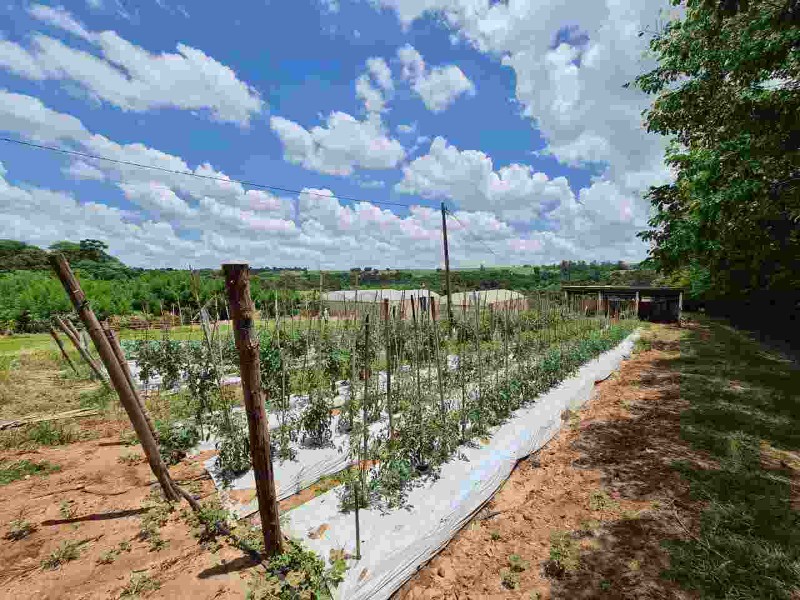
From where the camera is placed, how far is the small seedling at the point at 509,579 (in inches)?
93.4

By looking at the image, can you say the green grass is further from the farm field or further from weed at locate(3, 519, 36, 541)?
weed at locate(3, 519, 36, 541)

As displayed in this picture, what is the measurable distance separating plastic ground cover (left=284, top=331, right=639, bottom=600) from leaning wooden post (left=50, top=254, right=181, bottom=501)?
1365mm

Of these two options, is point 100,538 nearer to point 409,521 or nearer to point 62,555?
point 62,555

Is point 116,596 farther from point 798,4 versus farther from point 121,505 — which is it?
point 798,4

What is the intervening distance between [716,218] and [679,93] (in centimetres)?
307

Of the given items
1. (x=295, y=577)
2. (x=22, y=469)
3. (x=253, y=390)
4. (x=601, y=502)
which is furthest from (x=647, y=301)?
(x=22, y=469)

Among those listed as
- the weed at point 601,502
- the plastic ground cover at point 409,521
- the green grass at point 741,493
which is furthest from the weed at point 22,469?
the green grass at point 741,493

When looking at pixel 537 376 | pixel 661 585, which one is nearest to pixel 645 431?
pixel 537 376

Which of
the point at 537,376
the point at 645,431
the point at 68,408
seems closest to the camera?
the point at 645,431

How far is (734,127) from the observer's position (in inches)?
235

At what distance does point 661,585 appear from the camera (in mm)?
2346

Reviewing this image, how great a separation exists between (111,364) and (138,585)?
169 centimetres

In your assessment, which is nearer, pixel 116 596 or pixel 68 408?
pixel 116 596

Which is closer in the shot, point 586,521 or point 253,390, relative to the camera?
point 253,390
